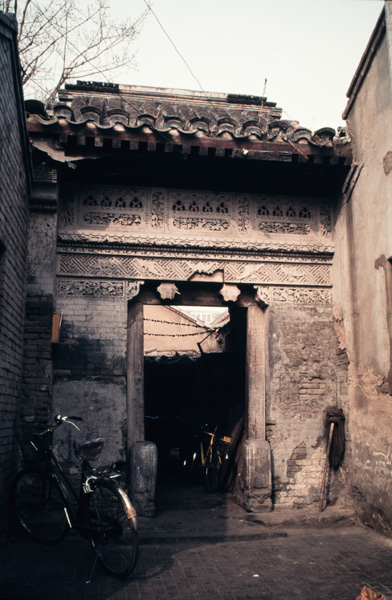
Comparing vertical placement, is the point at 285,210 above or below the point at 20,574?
above

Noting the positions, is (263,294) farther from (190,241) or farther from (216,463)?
(216,463)

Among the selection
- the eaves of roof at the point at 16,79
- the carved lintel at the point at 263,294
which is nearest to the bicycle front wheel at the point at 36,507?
the eaves of roof at the point at 16,79

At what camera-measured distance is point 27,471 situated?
580 cm

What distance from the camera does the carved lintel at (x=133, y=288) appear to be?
7.50 metres

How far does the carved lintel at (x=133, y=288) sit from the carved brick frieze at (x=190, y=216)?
0.65 metres

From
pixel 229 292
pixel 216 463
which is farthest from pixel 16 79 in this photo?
pixel 216 463

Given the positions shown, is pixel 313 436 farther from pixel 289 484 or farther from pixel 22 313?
pixel 22 313

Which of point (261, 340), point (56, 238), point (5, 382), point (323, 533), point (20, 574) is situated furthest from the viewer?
point (261, 340)

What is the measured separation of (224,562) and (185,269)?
4.00m

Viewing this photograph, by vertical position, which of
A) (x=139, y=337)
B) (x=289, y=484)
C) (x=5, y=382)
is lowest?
(x=289, y=484)

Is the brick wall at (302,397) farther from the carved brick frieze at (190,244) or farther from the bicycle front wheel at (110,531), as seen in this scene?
the bicycle front wheel at (110,531)

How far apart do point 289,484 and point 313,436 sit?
0.76 metres

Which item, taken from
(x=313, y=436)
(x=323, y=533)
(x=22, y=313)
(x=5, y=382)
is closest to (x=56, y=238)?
(x=22, y=313)

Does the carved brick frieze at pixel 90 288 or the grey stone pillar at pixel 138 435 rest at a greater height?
the carved brick frieze at pixel 90 288
